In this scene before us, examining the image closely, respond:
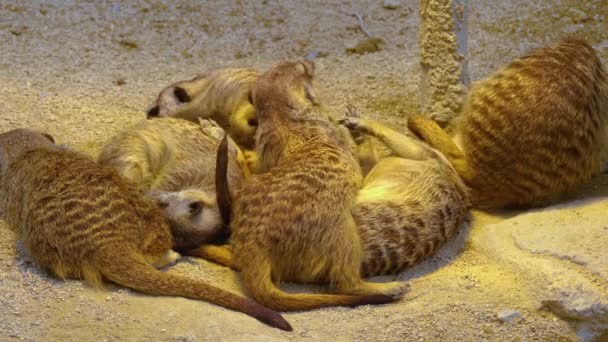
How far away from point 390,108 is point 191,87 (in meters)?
0.90

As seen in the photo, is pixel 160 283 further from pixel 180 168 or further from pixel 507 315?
pixel 507 315

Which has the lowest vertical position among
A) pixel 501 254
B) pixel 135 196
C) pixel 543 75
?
pixel 501 254

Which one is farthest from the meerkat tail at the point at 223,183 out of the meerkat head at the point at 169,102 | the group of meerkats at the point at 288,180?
the meerkat head at the point at 169,102

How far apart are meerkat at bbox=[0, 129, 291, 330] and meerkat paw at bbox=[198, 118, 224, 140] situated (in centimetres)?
58

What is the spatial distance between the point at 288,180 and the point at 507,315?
789 mm

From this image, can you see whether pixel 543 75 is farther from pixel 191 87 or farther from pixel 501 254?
pixel 191 87

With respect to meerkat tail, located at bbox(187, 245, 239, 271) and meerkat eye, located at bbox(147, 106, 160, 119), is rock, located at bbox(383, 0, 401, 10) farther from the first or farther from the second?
meerkat tail, located at bbox(187, 245, 239, 271)

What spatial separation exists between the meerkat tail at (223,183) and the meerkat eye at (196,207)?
7 centimetres

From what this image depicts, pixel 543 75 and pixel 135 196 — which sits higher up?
pixel 543 75

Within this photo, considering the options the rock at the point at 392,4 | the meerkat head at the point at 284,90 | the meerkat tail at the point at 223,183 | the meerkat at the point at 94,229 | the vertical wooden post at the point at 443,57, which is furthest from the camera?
the rock at the point at 392,4

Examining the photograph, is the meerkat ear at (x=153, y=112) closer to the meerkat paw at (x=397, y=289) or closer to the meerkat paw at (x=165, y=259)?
the meerkat paw at (x=165, y=259)

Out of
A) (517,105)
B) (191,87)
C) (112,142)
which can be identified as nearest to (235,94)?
(191,87)

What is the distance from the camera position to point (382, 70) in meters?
→ 4.11

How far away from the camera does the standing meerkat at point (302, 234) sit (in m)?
2.57
